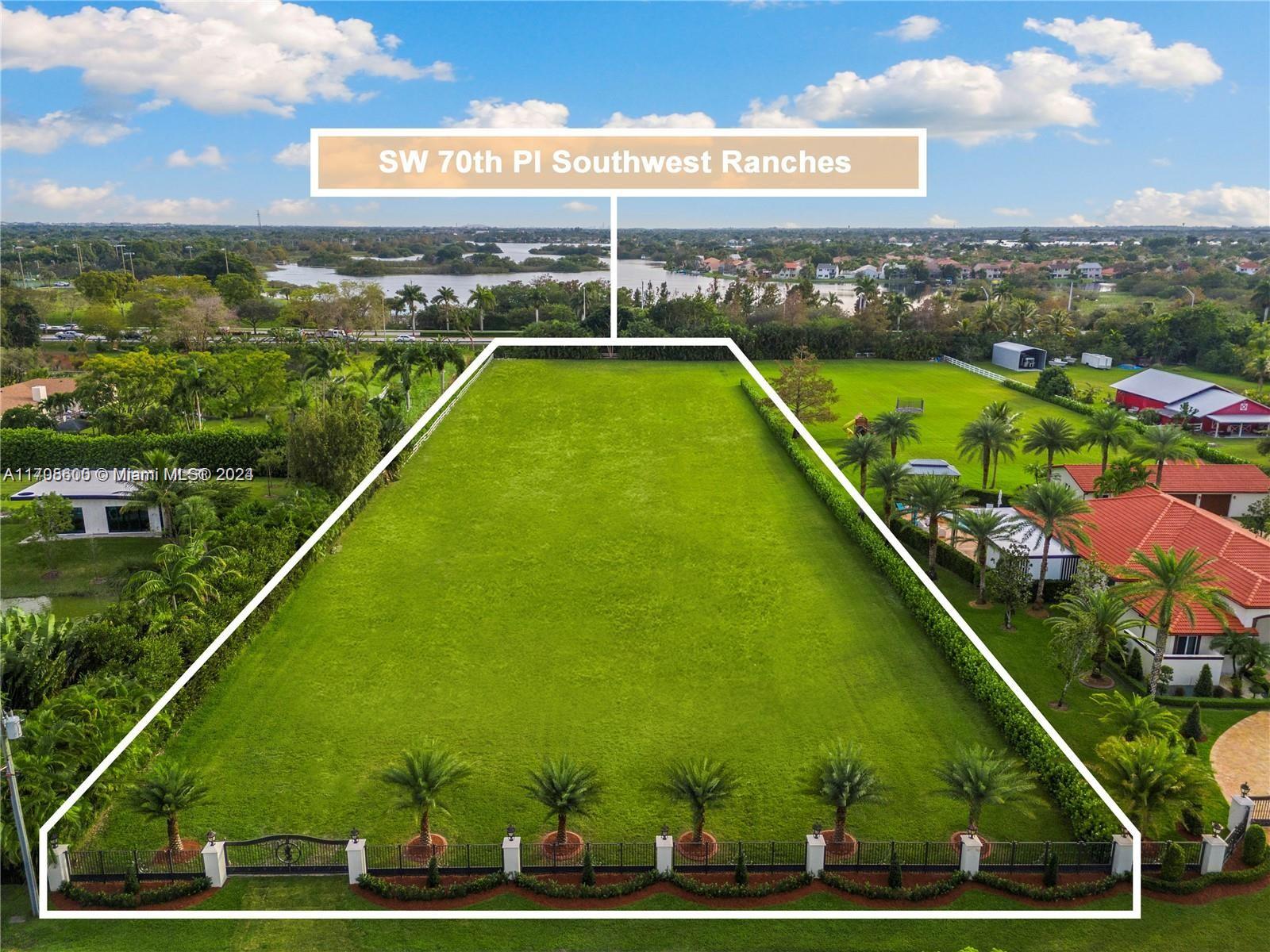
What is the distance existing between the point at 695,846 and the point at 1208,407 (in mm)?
43437

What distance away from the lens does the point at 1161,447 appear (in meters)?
30.6

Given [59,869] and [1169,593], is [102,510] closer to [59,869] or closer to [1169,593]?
[59,869]

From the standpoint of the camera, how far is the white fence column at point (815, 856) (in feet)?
44.0

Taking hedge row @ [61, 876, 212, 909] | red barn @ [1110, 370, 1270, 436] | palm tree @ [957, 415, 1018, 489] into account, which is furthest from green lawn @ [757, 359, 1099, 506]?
hedge row @ [61, 876, 212, 909]

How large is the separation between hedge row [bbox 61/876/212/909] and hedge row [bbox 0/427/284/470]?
2481 cm

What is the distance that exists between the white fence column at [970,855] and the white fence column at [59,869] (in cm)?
1314

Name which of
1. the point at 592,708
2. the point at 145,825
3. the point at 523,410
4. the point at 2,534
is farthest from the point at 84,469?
the point at 523,410

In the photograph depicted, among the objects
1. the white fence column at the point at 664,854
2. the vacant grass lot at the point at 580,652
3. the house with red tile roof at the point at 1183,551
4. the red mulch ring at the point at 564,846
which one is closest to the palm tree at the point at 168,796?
the vacant grass lot at the point at 580,652

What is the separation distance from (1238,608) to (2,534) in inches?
1397

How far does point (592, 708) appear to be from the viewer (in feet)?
60.3

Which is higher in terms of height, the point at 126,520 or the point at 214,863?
the point at 126,520

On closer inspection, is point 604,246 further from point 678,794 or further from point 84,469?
point 84,469

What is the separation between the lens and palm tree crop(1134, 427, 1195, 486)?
30578 millimetres

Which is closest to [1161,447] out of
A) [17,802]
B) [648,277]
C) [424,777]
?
[648,277]
